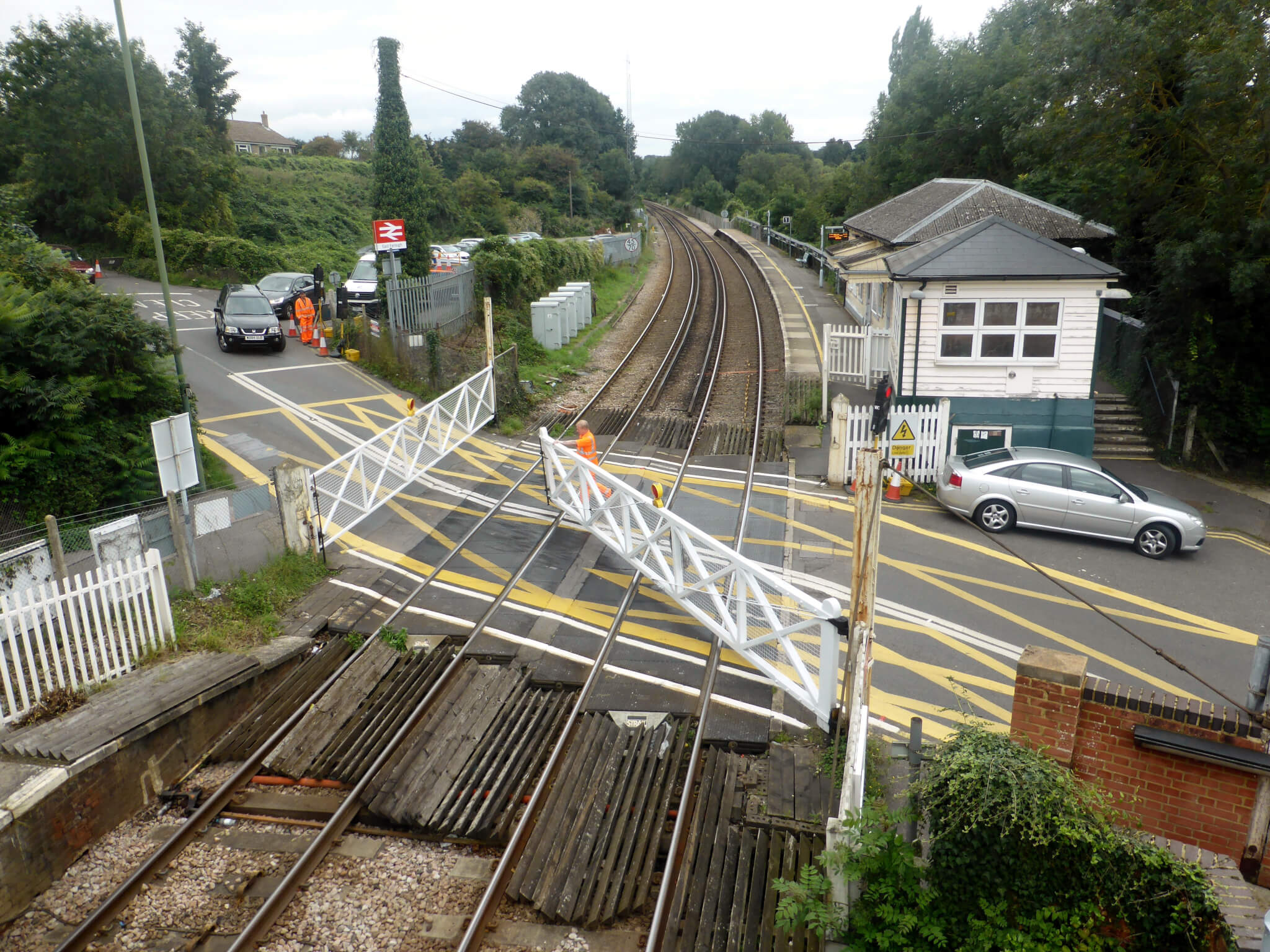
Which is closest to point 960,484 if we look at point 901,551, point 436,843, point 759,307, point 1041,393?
point 901,551

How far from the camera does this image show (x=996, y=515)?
13.5 metres

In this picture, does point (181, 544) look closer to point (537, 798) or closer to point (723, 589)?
point (537, 798)

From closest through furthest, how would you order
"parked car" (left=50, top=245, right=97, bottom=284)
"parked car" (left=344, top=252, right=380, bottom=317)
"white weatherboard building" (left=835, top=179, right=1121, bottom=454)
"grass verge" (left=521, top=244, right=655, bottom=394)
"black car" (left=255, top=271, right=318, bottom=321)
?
"white weatherboard building" (left=835, top=179, right=1121, bottom=454)
"grass verge" (left=521, top=244, right=655, bottom=394)
"parked car" (left=344, top=252, right=380, bottom=317)
"black car" (left=255, top=271, right=318, bottom=321)
"parked car" (left=50, top=245, right=97, bottom=284)

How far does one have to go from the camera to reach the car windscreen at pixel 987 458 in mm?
13742

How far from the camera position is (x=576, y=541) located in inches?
507

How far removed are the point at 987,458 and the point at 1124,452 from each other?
221 inches

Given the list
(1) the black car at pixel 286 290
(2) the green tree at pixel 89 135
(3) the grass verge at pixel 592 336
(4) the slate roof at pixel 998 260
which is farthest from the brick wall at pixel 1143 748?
(2) the green tree at pixel 89 135

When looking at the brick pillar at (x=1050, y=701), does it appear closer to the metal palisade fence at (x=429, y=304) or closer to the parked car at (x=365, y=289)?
the metal palisade fence at (x=429, y=304)

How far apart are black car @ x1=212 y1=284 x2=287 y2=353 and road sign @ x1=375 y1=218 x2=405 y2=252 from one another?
367 centimetres

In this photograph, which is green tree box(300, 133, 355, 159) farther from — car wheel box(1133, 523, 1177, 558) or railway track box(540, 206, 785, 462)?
car wheel box(1133, 523, 1177, 558)

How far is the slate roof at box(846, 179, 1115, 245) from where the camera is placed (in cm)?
2027

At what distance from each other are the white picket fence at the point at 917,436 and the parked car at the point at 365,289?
45.6 feet

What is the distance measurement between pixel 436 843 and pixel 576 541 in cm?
620

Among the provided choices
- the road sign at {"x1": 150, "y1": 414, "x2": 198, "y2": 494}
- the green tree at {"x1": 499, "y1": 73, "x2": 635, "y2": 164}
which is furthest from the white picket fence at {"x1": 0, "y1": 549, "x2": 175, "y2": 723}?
the green tree at {"x1": 499, "y1": 73, "x2": 635, "y2": 164}
